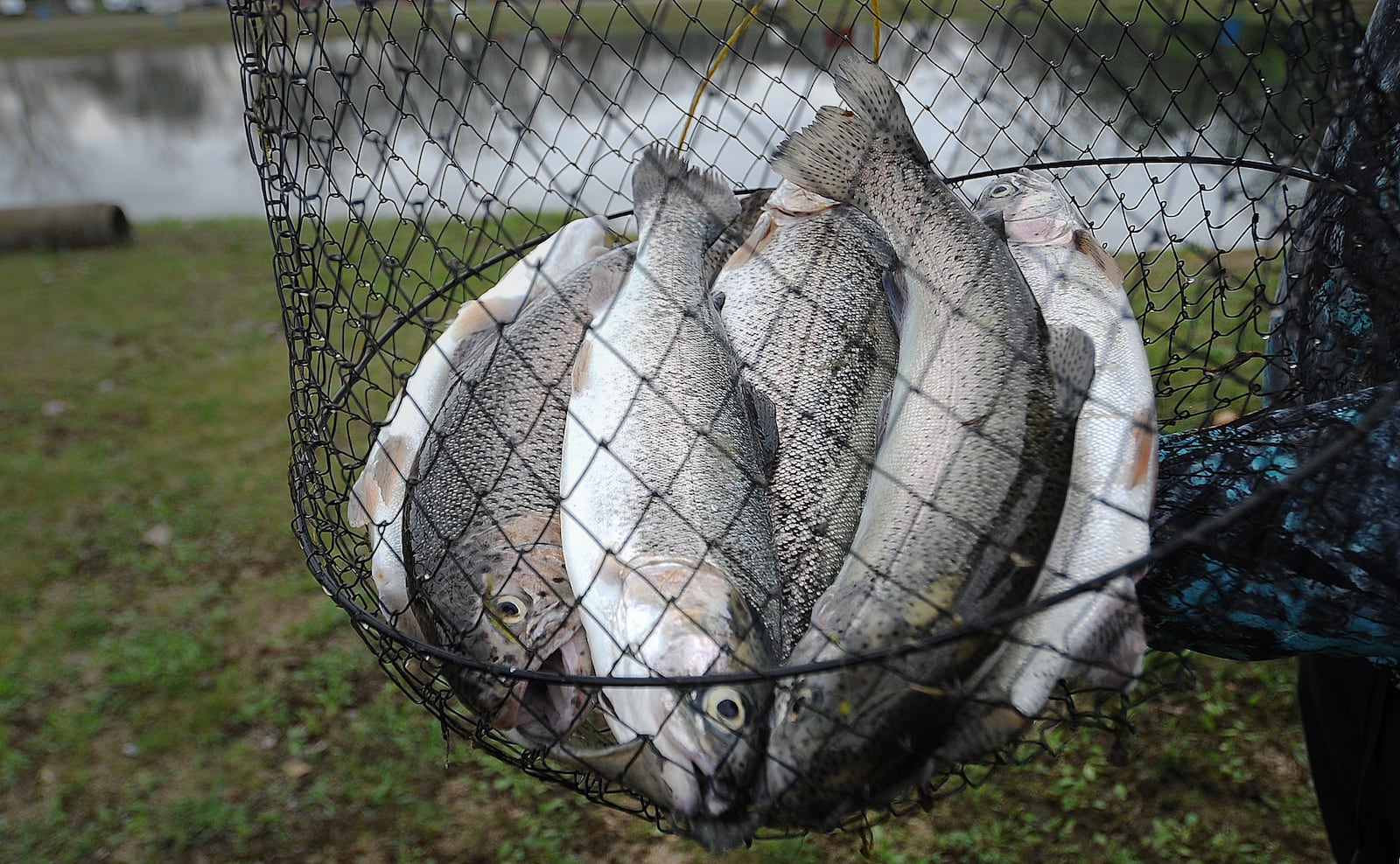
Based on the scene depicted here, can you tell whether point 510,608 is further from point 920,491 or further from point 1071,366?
point 1071,366

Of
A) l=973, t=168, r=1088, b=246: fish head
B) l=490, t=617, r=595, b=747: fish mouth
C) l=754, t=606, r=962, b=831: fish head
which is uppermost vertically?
l=973, t=168, r=1088, b=246: fish head

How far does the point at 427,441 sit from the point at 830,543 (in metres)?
0.91

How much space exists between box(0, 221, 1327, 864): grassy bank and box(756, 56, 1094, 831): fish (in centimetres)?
122

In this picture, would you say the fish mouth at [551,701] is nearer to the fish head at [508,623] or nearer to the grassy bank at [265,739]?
the fish head at [508,623]

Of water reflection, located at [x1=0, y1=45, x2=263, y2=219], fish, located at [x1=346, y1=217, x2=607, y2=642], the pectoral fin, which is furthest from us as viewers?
water reflection, located at [x1=0, y1=45, x2=263, y2=219]

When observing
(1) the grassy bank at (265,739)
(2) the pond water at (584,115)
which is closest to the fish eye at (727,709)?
(2) the pond water at (584,115)

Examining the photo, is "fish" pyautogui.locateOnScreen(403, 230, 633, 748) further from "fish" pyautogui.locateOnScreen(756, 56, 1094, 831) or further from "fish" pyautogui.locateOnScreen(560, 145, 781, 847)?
"fish" pyautogui.locateOnScreen(756, 56, 1094, 831)

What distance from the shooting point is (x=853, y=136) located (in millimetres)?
2371

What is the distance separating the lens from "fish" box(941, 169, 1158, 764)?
1449 mm

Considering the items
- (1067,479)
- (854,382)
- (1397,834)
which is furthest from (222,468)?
(1397,834)

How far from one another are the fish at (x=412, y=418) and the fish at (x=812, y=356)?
0.42 m

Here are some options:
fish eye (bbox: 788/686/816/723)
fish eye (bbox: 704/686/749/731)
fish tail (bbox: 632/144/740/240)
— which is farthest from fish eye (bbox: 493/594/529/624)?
fish tail (bbox: 632/144/740/240)

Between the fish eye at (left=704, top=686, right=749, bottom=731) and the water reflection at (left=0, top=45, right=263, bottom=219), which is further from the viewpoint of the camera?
the water reflection at (left=0, top=45, right=263, bottom=219)

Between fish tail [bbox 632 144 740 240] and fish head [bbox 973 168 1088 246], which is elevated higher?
fish head [bbox 973 168 1088 246]
